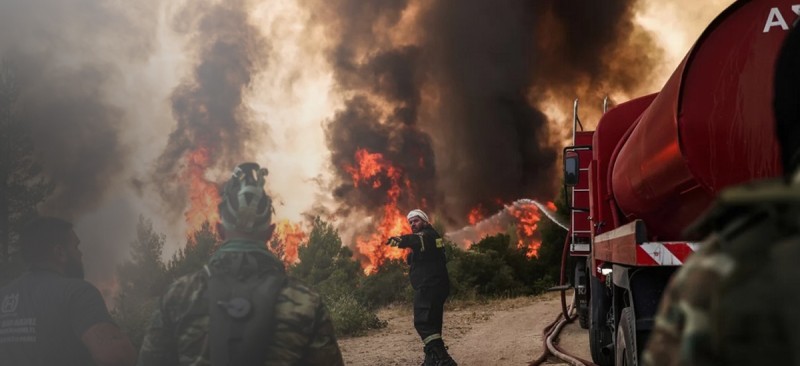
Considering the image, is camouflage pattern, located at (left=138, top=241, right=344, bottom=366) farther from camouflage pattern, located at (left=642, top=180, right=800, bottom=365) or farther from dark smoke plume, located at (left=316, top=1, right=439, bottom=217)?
dark smoke plume, located at (left=316, top=1, right=439, bottom=217)

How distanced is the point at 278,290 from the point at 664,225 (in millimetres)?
3425

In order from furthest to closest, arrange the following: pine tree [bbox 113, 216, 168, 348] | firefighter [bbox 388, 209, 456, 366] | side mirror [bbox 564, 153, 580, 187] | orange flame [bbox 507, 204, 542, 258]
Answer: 1. orange flame [bbox 507, 204, 542, 258]
2. pine tree [bbox 113, 216, 168, 348]
3. firefighter [bbox 388, 209, 456, 366]
4. side mirror [bbox 564, 153, 580, 187]

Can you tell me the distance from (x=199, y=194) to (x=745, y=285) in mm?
30294

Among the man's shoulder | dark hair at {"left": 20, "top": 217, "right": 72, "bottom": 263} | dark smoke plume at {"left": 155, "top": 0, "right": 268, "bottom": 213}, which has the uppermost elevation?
dark smoke plume at {"left": 155, "top": 0, "right": 268, "bottom": 213}

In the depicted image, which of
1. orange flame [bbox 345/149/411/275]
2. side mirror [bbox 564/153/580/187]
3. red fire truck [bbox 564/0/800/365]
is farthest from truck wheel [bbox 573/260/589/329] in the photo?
orange flame [bbox 345/149/411/275]

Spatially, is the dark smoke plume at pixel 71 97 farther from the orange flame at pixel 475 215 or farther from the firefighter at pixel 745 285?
the firefighter at pixel 745 285

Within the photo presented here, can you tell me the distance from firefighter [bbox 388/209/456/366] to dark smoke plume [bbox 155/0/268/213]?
24.5m

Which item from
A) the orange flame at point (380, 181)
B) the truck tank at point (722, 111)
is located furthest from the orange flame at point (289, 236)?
the truck tank at point (722, 111)

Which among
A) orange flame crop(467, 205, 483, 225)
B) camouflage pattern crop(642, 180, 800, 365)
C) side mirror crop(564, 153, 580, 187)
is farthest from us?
orange flame crop(467, 205, 483, 225)

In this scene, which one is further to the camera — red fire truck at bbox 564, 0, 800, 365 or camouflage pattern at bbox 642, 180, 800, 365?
red fire truck at bbox 564, 0, 800, 365

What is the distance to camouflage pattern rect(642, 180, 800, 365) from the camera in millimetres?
967

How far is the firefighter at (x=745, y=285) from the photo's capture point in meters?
0.97

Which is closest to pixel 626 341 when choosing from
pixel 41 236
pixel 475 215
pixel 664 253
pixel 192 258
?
pixel 664 253

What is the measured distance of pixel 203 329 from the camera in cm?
275
